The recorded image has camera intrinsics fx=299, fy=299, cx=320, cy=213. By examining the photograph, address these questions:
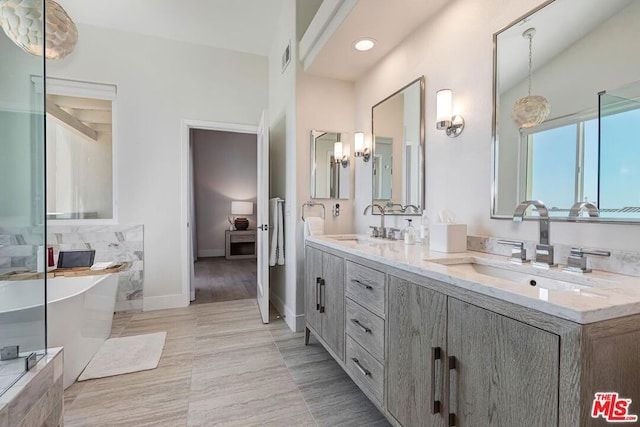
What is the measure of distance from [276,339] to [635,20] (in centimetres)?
282

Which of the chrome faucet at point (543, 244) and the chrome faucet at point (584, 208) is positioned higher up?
the chrome faucet at point (584, 208)

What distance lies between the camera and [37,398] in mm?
1101

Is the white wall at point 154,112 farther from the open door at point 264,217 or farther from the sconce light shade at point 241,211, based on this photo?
the sconce light shade at point 241,211

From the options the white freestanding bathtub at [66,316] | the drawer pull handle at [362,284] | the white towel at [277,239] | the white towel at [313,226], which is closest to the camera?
the white freestanding bathtub at [66,316]

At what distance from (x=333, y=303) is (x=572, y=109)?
1582 millimetres

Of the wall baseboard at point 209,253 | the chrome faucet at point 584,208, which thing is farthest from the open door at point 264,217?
the wall baseboard at point 209,253

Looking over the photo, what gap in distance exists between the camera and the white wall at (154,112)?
3.26 metres

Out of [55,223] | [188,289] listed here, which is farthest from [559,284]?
[55,223]

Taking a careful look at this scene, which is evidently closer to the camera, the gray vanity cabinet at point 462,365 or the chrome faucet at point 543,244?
the gray vanity cabinet at point 462,365

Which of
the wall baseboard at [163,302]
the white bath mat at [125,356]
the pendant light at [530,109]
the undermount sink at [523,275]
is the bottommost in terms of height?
the white bath mat at [125,356]

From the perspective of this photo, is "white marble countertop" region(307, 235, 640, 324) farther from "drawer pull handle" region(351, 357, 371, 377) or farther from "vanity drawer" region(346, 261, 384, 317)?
"drawer pull handle" region(351, 357, 371, 377)

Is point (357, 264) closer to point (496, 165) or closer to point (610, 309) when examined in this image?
point (496, 165)

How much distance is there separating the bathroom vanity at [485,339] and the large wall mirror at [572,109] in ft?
1.10

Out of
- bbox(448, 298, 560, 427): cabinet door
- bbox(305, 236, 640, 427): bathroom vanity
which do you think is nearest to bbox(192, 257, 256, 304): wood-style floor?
bbox(305, 236, 640, 427): bathroom vanity
